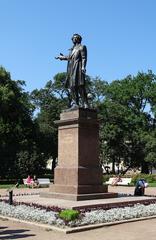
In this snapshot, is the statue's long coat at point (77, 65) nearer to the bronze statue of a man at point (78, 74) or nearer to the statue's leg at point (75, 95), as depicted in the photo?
the bronze statue of a man at point (78, 74)

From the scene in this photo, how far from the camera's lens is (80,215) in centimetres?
1461

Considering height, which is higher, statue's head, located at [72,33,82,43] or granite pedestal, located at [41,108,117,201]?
statue's head, located at [72,33,82,43]

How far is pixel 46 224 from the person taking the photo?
14.3 meters

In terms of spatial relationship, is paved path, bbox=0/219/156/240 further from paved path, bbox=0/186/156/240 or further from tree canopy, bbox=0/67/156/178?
tree canopy, bbox=0/67/156/178

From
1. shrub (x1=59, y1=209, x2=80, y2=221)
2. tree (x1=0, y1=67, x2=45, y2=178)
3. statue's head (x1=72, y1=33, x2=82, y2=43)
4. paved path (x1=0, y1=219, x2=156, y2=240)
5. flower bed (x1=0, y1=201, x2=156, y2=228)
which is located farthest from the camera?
tree (x1=0, y1=67, x2=45, y2=178)

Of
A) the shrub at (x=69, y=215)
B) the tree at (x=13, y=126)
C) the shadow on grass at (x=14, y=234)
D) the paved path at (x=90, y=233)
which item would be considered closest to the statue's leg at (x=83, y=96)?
the paved path at (x=90, y=233)

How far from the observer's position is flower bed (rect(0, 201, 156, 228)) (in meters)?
14.2

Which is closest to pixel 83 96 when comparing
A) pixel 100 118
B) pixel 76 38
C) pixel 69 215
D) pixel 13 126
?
pixel 76 38

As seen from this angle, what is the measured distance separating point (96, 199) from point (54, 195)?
6.20 feet

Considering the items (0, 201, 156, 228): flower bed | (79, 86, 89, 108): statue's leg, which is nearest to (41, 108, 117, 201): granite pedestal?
(79, 86, 89, 108): statue's leg

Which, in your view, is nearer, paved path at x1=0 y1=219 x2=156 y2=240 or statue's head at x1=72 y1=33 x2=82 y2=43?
paved path at x1=0 y1=219 x2=156 y2=240

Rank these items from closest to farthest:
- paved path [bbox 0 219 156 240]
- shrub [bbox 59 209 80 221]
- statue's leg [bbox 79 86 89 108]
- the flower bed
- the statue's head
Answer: paved path [bbox 0 219 156 240]
shrub [bbox 59 209 80 221]
the flower bed
statue's leg [bbox 79 86 89 108]
the statue's head

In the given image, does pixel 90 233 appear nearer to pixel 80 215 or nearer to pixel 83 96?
pixel 80 215

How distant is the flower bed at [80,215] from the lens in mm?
14211
